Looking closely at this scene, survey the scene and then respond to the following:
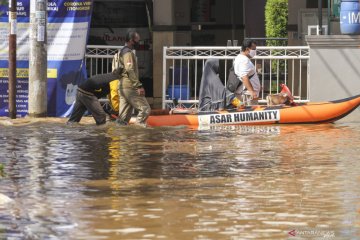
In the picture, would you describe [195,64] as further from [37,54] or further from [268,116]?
[37,54]

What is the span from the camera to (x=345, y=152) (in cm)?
1525

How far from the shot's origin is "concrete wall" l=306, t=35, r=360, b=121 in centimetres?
2038

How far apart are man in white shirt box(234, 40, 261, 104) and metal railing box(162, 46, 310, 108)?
77 cm

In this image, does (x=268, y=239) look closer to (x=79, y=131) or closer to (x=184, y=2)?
(x=79, y=131)

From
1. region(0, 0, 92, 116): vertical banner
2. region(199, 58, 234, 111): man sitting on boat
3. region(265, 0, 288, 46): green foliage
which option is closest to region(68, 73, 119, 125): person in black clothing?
region(0, 0, 92, 116): vertical banner

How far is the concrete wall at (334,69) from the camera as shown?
20.4m

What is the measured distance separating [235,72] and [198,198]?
8.36 m

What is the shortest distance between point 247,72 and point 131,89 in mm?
2083

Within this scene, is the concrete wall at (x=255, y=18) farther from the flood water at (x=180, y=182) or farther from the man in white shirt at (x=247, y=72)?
the flood water at (x=180, y=182)

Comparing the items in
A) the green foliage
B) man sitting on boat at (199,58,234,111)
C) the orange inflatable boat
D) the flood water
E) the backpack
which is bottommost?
the flood water

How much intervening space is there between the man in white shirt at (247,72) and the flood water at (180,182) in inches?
37.4

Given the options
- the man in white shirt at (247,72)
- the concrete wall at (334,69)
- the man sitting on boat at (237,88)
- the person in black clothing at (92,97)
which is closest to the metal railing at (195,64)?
the concrete wall at (334,69)

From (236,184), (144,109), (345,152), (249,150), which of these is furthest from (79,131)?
(236,184)

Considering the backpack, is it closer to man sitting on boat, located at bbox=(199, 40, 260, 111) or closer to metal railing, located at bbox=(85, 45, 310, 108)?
man sitting on boat, located at bbox=(199, 40, 260, 111)
